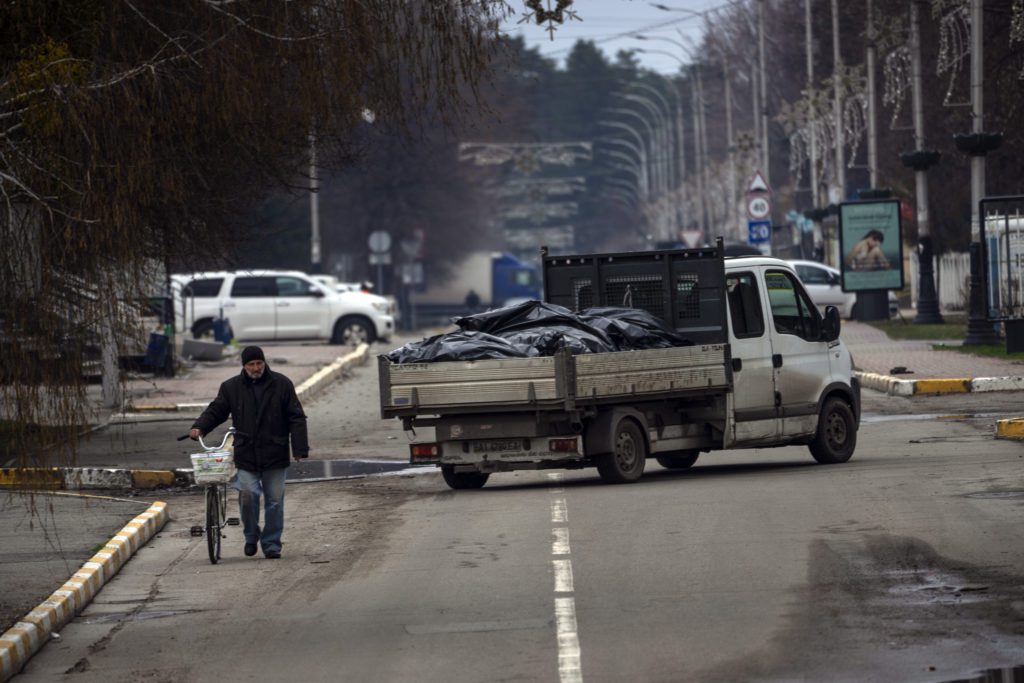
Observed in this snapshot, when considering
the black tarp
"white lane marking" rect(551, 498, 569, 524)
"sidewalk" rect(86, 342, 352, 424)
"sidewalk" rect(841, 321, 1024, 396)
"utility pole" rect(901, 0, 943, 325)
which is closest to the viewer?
"white lane marking" rect(551, 498, 569, 524)

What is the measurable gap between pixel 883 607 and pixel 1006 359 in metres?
20.3

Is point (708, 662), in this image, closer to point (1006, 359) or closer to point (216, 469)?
point (216, 469)

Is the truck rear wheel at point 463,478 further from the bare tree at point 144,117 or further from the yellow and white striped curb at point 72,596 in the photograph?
the bare tree at point 144,117

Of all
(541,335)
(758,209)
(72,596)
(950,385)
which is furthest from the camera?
(758,209)

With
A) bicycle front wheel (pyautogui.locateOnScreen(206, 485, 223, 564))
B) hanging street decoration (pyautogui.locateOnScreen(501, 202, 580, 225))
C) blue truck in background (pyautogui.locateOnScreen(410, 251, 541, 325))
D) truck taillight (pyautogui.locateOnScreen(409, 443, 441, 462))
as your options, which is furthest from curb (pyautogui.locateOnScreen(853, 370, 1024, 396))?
hanging street decoration (pyautogui.locateOnScreen(501, 202, 580, 225))

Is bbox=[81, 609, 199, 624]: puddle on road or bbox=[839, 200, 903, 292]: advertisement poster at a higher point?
bbox=[839, 200, 903, 292]: advertisement poster

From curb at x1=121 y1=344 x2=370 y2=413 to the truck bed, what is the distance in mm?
4438

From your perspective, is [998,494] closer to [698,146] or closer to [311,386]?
[311,386]

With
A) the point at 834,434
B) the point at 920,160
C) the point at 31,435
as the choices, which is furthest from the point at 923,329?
the point at 31,435

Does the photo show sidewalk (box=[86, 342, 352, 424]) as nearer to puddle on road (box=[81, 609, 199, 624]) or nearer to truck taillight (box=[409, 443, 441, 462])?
truck taillight (box=[409, 443, 441, 462])

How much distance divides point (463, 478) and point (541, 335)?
1581mm

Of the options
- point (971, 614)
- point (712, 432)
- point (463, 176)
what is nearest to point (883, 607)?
point (971, 614)

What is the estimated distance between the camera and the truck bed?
1606cm

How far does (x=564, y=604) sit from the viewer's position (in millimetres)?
10633
